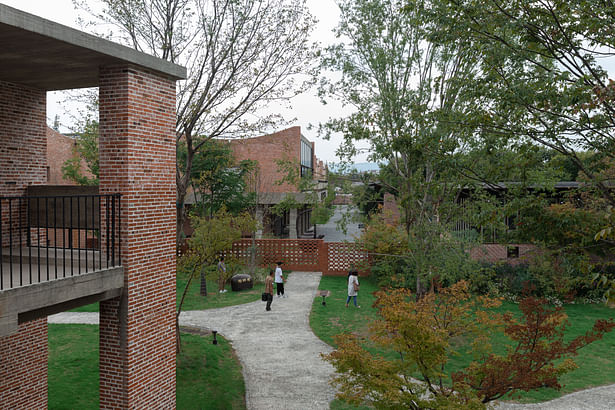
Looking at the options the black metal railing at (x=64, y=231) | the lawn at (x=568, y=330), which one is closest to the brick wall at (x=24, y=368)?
the black metal railing at (x=64, y=231)

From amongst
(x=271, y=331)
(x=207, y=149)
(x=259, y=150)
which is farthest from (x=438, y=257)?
(x=259, y=150)

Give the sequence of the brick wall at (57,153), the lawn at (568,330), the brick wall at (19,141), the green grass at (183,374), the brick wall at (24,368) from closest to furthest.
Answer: the brick wall at (24,368)
the brick wall at (19,141)
the green grass at (183,374)
the lawn at (568,330)
the brick wall at (57,153)

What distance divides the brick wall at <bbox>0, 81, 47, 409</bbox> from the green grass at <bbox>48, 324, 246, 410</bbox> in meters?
0.89

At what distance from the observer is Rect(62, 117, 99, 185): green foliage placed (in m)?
22.8

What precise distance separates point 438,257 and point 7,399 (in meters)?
10.4

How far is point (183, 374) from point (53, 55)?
23.7 feet

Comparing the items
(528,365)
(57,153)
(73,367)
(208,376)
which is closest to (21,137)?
(73,367)

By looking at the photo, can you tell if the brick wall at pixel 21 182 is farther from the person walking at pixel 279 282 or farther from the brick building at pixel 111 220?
the person walking at pixel 279 282

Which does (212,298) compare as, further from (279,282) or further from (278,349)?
(278,349)

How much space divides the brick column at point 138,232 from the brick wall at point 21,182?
7.20 feet

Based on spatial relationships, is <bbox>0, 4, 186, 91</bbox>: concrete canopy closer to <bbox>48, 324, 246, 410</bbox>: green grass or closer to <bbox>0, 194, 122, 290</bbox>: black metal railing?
<bbox>0, 194, 122, 290</bbox>: black metal railing

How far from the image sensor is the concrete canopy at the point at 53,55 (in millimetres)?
5691

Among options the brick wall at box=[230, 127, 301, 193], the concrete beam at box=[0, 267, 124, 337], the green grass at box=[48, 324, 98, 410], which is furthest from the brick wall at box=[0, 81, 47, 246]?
the brick wall at box=[230, 127, 301, 193]

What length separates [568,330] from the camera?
14.3 m
